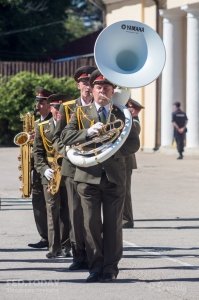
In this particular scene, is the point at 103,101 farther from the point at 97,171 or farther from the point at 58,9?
the point at 58,9

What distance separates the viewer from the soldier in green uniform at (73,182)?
9977mm

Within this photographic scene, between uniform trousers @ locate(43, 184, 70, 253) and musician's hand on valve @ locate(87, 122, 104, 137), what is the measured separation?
72.4 inches

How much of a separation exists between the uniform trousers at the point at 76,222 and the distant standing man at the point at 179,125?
1713 cm

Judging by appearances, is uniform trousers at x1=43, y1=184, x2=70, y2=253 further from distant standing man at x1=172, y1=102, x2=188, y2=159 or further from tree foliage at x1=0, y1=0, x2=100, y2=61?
tree foliage at x1=0, y1=0, x2=100, y2=61

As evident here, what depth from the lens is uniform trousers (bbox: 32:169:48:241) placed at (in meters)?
11.8

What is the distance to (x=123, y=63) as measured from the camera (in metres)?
9.60

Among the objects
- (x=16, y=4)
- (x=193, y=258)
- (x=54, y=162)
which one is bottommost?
(x=193, y=258)

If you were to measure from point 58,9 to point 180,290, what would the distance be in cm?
4170

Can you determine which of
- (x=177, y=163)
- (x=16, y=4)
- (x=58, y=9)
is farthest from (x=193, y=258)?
(x=58, y=9)

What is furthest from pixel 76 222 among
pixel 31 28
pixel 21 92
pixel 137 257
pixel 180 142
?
pixel 31 28

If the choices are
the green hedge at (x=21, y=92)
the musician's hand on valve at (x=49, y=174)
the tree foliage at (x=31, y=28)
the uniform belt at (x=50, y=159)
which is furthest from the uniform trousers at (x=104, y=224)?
the tree foliage at (x=31, y=28)

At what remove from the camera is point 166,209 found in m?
16.2

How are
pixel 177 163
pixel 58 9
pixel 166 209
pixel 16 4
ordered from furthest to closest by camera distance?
1. pixel 58 9
2. pixel 16 4
3. pixel 177 163
4. pixel 166 209

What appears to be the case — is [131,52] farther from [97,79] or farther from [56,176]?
[56,176]
